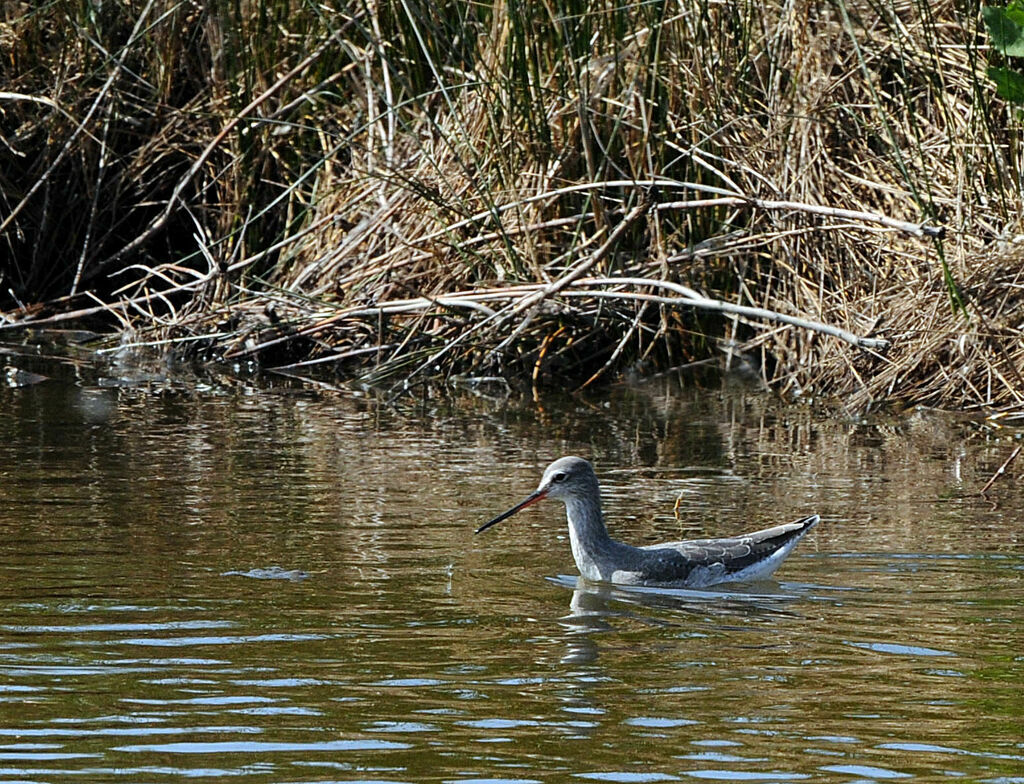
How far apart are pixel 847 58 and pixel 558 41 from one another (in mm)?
1895

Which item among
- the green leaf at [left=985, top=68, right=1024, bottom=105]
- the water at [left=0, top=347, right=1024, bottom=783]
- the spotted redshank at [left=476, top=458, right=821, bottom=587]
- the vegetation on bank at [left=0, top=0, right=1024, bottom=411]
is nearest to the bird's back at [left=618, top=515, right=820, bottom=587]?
the spotted redshank at [left=476, top=458, right=821, bottom=587]

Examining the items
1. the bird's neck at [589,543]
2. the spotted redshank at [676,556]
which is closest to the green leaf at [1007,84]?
the spotted redshank at [676,556]

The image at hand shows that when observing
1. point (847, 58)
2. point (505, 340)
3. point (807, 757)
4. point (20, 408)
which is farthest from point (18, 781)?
point (847, 58)

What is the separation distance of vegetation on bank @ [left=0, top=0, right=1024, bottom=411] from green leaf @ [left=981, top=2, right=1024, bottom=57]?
356mm

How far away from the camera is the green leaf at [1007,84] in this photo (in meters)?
10.4

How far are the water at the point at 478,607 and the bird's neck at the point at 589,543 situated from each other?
0.51ft

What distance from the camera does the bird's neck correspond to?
710 cm

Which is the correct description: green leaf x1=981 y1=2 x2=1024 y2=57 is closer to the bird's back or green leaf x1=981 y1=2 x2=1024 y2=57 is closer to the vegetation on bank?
the vegetation on bank

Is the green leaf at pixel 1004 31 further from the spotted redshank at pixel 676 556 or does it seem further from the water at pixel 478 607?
the spotted redshank at pixel 676 556

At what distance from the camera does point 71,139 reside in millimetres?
13758

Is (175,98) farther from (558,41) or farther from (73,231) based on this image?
(558,41)

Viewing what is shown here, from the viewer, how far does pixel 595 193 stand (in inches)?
462

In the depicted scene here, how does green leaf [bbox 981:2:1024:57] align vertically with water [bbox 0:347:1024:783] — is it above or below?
above

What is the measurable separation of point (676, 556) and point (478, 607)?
3.52 ft
